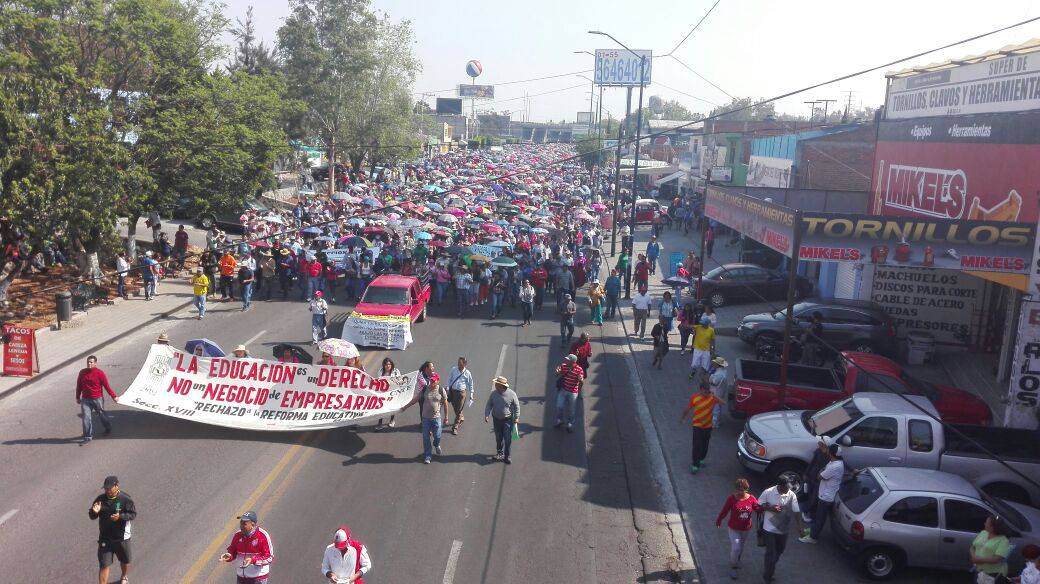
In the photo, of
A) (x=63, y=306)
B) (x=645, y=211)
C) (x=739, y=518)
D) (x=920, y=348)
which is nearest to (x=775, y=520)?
(x=739, y=518)

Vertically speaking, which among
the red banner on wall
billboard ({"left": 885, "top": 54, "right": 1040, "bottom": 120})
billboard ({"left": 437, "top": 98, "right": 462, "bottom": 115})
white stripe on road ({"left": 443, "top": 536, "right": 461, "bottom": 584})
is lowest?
white stripe on road ({"left": 443, "top": 536, "right": 461, "bottom": 584})

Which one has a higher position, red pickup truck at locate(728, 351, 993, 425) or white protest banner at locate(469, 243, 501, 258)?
white protest banner at locate(469, 243, 501, 258)

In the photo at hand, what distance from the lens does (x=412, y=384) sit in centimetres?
1441

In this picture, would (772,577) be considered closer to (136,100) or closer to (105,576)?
(105,576)

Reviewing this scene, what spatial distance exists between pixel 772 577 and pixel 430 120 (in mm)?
61245

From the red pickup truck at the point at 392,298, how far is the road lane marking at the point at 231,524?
7.34 m

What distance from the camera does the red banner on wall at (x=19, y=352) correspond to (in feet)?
55.4

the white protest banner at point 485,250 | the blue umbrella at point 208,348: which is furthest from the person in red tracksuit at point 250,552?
the white protest banner at point 485,250

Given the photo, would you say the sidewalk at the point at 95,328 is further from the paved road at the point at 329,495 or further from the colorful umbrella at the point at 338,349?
the colorful umbrella at the point at 338,349

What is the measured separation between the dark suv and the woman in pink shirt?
1177 centimetres

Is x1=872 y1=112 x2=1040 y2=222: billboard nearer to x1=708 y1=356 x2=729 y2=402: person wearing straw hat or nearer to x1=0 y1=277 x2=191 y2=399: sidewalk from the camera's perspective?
x1=708 y1=356 x2=729 y2=402: person wearing straw hat

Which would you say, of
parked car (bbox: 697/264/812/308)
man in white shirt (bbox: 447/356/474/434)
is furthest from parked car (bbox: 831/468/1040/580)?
parked car (bbox: 697/264/812/308)

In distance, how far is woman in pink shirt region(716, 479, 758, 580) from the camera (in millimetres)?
10102

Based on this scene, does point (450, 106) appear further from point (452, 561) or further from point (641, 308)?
point (452, 561)
